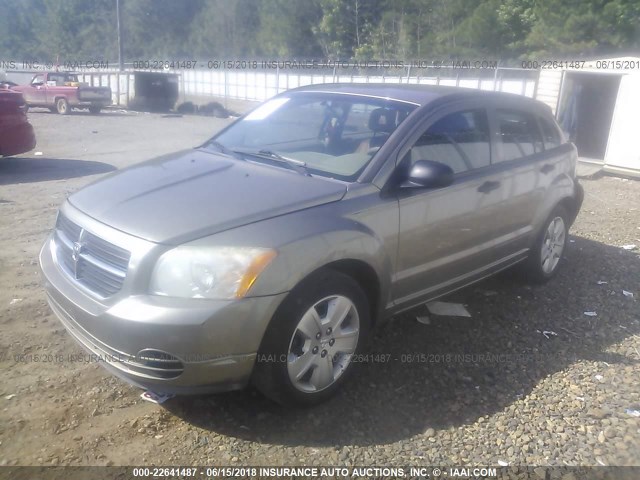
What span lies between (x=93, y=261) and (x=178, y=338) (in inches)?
28.4

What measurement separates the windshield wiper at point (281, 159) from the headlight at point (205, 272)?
977 millimetres

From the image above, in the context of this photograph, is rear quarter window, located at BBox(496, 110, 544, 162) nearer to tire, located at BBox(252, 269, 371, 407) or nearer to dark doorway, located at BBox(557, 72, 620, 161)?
tire, located at BBox(252, 269, 371, 407)

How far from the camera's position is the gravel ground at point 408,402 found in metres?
2.86

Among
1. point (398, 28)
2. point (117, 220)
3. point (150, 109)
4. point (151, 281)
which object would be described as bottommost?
point (150, 109)

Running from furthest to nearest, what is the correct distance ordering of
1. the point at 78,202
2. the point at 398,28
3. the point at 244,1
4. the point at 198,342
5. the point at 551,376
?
the point at 244,1 < the point at 398,28 < the point at 551,376 < the point at 78,202 < the point at 198,342

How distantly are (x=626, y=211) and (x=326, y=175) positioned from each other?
6516 millimetres

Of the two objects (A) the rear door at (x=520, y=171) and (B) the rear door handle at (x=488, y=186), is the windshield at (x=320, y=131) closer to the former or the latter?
(B) the rear door handle at (x=488, y=186)

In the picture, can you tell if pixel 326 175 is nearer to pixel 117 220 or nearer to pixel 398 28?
pixel 117 220

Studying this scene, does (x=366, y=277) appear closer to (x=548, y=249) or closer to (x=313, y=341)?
(x=313, y=341)

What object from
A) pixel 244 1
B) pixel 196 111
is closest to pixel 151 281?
pixel 196 111

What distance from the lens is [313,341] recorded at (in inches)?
120

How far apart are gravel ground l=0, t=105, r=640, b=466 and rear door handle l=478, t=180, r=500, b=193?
1.05m

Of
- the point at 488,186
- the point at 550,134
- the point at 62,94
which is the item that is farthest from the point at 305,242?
the point at 62,94

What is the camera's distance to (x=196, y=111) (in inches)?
984
